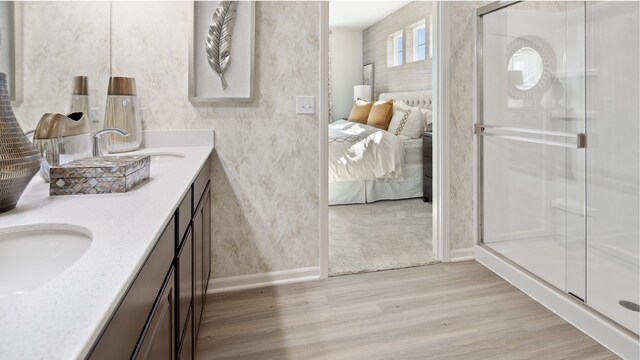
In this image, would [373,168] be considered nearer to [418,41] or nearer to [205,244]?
[205,244]

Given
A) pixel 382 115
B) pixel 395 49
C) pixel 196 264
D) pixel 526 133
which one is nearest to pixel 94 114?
pixel 196 264

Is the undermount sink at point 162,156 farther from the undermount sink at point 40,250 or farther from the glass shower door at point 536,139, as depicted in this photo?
the glass shower door at point 536,139

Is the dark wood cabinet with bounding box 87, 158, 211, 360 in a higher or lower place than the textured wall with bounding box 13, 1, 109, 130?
lower

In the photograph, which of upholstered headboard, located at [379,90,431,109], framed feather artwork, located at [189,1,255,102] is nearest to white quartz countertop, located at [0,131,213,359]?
framed feather artwork, located at [189,1,255,102]

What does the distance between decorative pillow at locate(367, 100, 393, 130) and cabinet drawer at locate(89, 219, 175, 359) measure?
4.37m

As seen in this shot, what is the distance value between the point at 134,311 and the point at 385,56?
6.70m

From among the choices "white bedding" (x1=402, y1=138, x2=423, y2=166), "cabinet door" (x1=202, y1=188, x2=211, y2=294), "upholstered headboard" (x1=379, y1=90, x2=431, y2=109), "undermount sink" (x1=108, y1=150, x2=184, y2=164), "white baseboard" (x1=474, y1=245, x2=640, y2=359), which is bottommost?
"white baseboard" (x1=474, y1=245, x2=640, y2=359)

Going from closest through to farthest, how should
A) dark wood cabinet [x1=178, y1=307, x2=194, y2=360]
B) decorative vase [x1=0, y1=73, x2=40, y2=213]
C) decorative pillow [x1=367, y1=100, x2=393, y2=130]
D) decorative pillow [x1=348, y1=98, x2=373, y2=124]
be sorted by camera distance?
decorative vase [x1=0, y1=73, x2=40, y2=213] < dark wood cabinet [x1=178, y1=307, x2=194, y2=360] < decorative pillow [x1=367, y1=100, x2=393, y2=130] < decorative pillow [x1=348, y1=98, x2=373, y2=124]

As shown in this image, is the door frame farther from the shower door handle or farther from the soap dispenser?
the soap dispenser

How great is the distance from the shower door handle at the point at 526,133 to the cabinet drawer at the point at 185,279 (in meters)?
1.80

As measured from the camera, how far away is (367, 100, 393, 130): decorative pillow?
16.5ft

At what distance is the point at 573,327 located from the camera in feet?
6.06

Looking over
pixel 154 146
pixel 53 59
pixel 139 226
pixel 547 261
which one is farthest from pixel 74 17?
pixel 547 261

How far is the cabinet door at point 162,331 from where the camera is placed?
2.27ft
